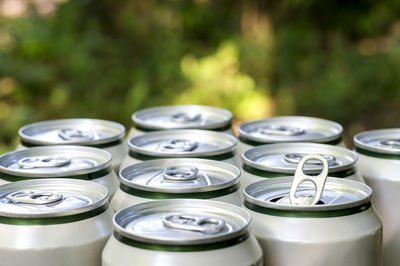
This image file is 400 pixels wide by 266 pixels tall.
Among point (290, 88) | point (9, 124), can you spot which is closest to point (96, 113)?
point (9, 124)

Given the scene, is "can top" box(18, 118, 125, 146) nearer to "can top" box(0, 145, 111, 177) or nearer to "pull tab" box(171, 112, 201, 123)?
"can top" box(0, 145, 111, 177)

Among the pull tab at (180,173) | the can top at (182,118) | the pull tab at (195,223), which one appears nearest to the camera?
the pull tab at (195,223)

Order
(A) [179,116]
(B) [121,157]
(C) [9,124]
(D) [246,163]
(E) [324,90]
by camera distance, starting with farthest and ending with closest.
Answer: (E) [324,90] → (C) [9,124] → (A) [179,116] → (B) [121,157] → (D) [246,163]

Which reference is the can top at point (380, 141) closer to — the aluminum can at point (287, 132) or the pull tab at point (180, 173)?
the aluminum can at point (287, 132)

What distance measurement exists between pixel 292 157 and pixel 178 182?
67 cm

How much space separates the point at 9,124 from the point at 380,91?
5113mm

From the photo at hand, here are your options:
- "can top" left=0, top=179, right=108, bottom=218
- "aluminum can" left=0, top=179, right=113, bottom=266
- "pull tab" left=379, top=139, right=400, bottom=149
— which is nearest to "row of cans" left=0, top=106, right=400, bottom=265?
"pull tab" left=379, top=139, right=400, bottom=149

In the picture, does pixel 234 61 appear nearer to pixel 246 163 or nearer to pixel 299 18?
pixel 299 18

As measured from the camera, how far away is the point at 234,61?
33.6 feet

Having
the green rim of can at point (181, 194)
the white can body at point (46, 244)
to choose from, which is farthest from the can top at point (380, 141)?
the white can body at point (46, 244)

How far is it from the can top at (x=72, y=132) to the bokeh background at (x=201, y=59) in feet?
15.9

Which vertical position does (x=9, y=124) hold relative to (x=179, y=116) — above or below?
below

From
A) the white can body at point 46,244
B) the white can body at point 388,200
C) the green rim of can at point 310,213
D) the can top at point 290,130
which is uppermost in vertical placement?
the can top at point 290,130

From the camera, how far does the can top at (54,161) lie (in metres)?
3.33
